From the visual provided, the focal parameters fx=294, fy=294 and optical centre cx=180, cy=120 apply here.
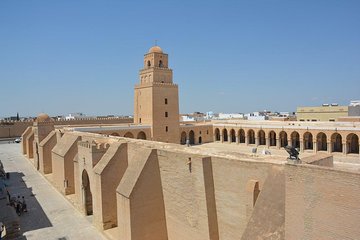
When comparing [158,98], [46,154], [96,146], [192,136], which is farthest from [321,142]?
[46,154]

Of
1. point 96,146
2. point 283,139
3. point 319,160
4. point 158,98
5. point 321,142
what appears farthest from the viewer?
point 283,139

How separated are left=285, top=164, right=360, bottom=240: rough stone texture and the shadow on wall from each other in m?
11.9

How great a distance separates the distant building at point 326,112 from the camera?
4040cm

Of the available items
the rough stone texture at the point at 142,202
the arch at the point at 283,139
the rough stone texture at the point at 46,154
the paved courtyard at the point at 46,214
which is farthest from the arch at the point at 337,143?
the rough stone texture at the point at 46,154

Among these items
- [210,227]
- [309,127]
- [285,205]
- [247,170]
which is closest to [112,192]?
[210,227]

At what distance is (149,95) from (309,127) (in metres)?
16.7

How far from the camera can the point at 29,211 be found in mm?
16016

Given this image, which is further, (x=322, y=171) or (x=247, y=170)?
(x=247, y=170)

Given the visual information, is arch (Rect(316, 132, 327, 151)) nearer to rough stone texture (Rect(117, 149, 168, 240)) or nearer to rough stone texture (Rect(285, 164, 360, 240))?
rough stone texture (Rect(117, 149, 168, 240))

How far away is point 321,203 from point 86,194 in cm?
1263

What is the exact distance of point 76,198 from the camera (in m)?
17.2

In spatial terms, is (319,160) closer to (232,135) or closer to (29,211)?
(29,211)

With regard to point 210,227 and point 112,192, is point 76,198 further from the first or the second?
point 210,227

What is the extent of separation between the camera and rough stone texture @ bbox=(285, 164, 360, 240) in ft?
19.1
